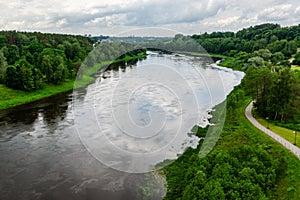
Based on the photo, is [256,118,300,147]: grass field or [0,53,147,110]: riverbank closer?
[256,118,300,147]: grass field

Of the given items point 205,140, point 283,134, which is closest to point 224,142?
point 205,140

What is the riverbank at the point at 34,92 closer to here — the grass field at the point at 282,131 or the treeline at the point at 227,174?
the treeline at the point at 227,174

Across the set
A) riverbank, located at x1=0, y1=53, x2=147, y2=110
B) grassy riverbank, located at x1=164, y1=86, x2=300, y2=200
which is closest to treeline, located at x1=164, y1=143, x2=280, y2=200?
grassy riverbank, located at x1=164, y1=86, x2=300, y2=200

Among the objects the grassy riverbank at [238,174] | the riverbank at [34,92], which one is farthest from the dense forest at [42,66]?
the grassy riverbank at [238,174]

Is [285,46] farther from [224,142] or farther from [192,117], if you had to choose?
[224,142]

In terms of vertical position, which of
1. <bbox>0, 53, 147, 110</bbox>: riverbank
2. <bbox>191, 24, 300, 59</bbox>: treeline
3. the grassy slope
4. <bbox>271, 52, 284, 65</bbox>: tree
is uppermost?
<bbox>191, 24, 300, 59</bbox>: treeline

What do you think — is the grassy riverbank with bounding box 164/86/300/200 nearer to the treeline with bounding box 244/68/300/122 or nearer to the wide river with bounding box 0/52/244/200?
the wide river with bounding box 0/52/244/200
